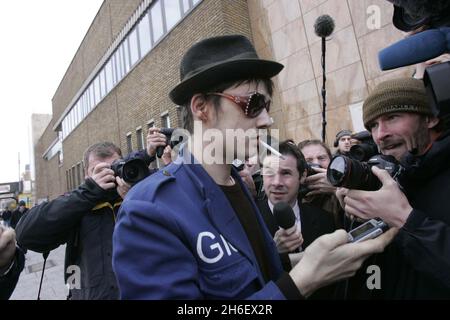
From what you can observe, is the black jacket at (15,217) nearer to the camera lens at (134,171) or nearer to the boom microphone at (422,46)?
the camera lens at (134,171)

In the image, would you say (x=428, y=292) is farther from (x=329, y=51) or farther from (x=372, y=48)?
(x=329, y=51)

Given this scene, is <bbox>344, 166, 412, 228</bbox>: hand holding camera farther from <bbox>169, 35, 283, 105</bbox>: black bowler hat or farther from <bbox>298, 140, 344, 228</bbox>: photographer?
<bbox>298, 140, 344, 228</bbox>: photographer

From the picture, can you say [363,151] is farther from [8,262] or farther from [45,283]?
[45,283]

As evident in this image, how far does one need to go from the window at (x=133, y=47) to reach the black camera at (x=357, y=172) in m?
12.9

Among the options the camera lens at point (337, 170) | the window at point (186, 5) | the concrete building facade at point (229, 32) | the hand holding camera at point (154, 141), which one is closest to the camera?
the camera lens at point (337, 170)

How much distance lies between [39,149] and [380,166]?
2114 inches

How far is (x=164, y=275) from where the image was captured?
1049mm

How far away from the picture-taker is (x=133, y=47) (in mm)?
13367

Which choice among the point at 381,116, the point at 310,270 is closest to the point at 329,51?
the point at 381,116

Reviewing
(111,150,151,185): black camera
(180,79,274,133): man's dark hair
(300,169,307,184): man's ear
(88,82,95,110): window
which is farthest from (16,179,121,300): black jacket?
(88,82,95,110): window

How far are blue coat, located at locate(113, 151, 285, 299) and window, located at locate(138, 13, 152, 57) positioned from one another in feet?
38.4

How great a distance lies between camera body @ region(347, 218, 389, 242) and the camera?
1.32 metres

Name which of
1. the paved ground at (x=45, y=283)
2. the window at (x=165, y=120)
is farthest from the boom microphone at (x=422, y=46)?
the window at (x=165, y=120)

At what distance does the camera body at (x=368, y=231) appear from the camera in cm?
132
